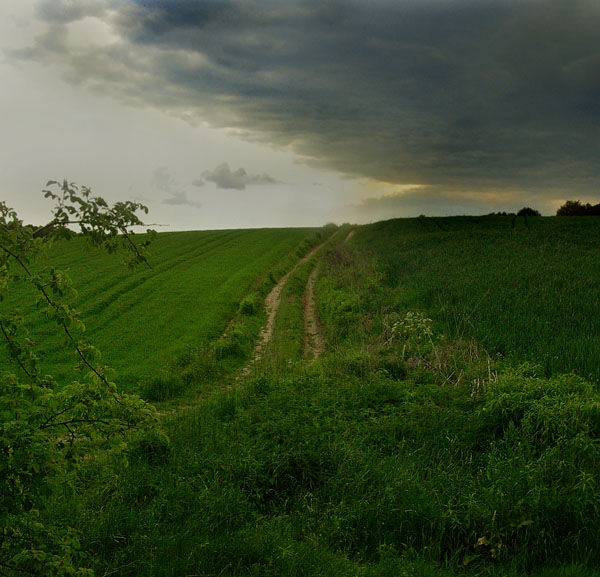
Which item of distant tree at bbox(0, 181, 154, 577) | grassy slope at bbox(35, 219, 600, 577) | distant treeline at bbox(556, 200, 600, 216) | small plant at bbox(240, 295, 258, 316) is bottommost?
grassy slope at bbox(35, 219, 600, 577)

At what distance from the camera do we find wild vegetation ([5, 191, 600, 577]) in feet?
20.3

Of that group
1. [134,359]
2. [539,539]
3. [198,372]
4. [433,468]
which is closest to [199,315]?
[134,359]

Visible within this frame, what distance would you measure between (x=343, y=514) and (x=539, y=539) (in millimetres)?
2481

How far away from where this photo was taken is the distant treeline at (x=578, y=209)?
194ft

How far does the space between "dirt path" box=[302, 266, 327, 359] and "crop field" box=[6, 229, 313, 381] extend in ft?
11.0

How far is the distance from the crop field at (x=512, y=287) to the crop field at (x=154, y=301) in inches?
306

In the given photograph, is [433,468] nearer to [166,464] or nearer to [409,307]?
[166,464]

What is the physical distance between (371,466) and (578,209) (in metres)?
67.5

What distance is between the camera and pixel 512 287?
20.9 metres

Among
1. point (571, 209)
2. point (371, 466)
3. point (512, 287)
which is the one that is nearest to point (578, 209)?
point (571, 209)

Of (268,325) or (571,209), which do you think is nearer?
(268,325)

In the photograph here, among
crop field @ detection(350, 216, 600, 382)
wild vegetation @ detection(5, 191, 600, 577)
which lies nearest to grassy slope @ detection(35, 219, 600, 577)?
wild vegetation @ detection(5, 191, 600, 577)

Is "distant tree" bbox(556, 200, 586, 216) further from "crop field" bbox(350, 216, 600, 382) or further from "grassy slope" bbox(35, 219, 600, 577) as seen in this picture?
"grassy slope" bbox(35, 219, 600, 577)

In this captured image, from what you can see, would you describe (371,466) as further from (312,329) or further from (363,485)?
(312,329)
